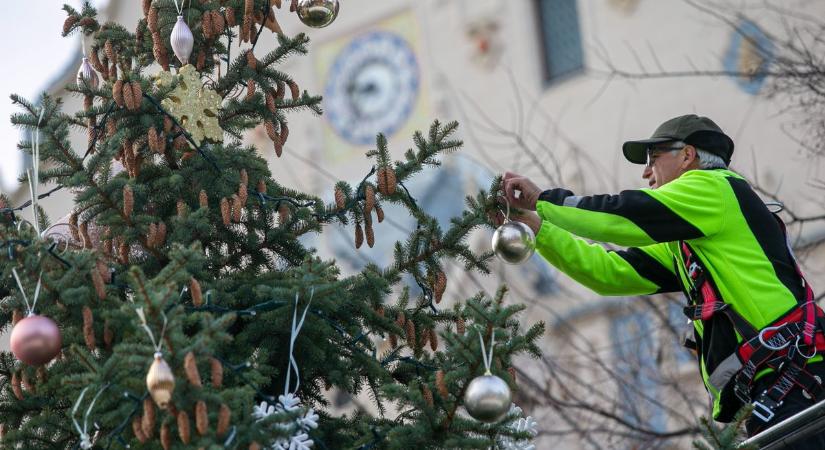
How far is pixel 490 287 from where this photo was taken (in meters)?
14.1

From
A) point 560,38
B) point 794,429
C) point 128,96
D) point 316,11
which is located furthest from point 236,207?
point 560,38

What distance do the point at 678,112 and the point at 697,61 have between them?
477mm

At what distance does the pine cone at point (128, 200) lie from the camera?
17.5 ft

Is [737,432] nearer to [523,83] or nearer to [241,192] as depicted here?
[241,192]

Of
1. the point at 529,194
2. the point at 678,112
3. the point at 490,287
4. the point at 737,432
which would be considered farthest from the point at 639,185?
the point at 737,432

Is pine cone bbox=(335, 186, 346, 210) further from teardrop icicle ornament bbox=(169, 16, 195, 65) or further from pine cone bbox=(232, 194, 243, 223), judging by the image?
teardrop icicle ornament bbox=(169, 16, 195, 65)

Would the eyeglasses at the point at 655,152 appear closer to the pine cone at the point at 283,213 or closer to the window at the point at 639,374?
the pine cone at the point at 283,213

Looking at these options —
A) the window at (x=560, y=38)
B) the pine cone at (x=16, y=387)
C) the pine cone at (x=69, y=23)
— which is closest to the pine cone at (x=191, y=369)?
the pine cone at (x=16, y=387)

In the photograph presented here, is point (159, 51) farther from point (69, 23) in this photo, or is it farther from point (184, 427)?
point (184, 427)

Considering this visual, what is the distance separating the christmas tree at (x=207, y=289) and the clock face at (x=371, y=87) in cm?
942

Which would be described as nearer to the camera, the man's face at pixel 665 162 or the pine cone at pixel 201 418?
the pine cone at pixel 201 418

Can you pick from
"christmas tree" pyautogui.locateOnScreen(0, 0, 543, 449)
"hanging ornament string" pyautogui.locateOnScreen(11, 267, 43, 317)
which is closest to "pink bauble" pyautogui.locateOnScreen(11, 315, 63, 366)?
"christmas tree" pyautogui.locateOnScreen(0, 0, 543, 449)

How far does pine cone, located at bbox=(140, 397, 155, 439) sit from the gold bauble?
5.1 inches

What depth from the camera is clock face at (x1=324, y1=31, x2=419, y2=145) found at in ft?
51.9
